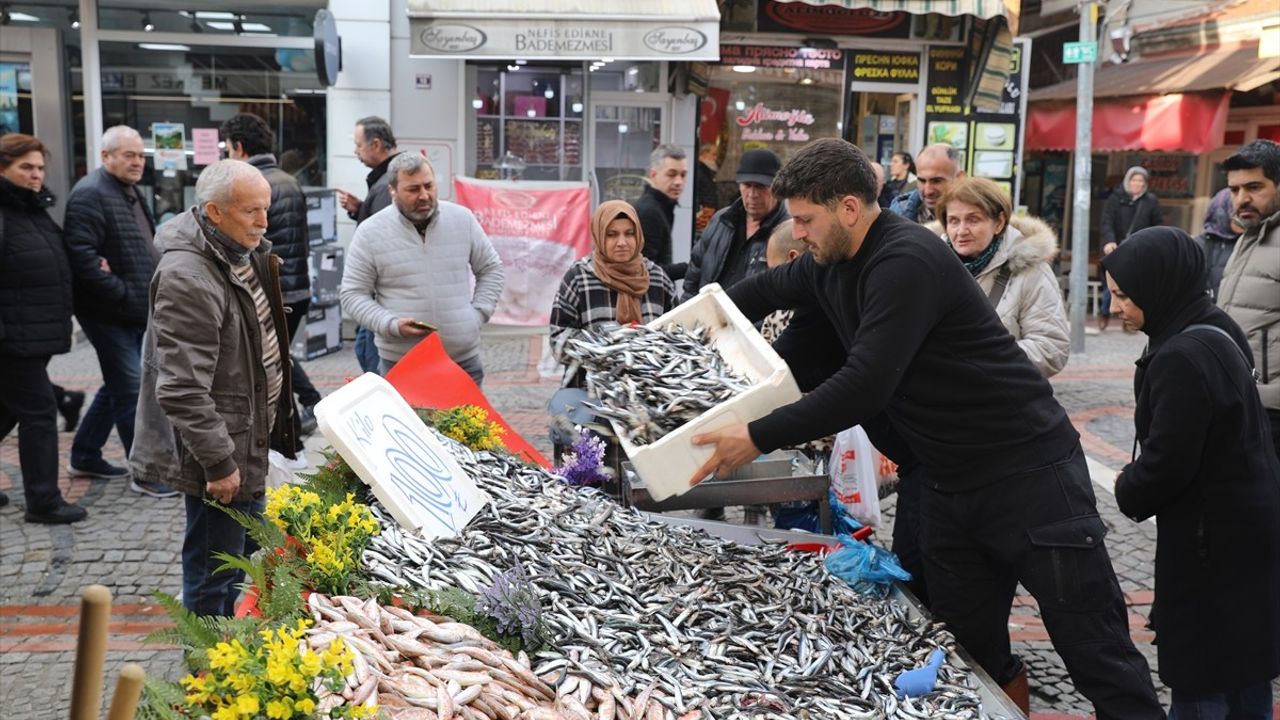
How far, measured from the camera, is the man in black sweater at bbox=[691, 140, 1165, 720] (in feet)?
11.2

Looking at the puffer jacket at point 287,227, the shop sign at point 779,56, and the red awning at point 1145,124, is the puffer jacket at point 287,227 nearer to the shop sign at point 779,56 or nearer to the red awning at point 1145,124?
the shop sign at point 779,56

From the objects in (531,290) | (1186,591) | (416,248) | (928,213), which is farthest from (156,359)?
(531,290)

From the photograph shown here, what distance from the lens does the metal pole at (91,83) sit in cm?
1291

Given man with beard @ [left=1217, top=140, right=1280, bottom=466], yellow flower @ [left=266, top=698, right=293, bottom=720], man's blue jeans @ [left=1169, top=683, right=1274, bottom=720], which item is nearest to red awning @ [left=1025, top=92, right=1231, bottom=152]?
man with beard @ [left=1217, top=140, right=1280, bottom=466]

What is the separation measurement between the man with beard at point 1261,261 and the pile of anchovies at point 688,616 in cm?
255

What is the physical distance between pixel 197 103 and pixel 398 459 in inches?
440

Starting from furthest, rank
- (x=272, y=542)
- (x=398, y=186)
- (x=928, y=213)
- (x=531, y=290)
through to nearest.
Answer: (x=531, y=290) → (x=928, y=213) → (x=398, y=186) → (x=272, y=542)

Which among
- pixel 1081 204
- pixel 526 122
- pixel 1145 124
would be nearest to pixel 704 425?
pixel 526 122

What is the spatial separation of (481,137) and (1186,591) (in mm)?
11006

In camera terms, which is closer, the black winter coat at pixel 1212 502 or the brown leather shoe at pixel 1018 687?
the black winter coat at pixel 1212 502

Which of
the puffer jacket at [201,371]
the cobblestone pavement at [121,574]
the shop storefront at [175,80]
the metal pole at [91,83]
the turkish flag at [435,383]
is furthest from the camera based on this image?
the shop storefront at [175,80]

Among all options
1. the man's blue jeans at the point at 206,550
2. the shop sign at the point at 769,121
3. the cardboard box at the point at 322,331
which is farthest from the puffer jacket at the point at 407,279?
the shop sign at the point at 769,121

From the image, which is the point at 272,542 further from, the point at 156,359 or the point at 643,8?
the point at 643,8

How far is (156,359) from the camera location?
457 cm
